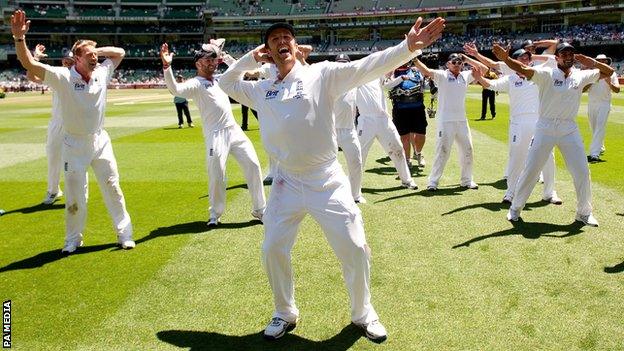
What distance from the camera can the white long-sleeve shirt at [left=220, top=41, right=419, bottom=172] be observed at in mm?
4375

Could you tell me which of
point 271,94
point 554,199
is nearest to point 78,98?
point 271,94

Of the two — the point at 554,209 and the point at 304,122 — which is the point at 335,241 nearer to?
the point at 304,122

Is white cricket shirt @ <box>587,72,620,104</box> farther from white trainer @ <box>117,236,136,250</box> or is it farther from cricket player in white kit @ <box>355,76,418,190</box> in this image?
white trainer @ <box>117,236,136,250</box>

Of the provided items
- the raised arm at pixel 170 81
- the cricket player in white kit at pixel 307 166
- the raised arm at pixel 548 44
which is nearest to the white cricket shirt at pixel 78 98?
the raised arm at pixel 170 81

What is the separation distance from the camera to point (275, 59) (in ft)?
15.0

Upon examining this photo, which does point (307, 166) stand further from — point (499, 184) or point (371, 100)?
point (499, 184)

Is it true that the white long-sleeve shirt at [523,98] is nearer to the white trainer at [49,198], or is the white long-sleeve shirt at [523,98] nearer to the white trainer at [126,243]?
the white trainer at [126,243]

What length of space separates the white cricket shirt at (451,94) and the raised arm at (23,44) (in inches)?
264

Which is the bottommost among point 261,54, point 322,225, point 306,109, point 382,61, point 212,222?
point 212,222

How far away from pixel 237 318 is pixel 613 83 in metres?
9.84

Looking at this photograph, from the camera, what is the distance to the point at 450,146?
33.4 ft

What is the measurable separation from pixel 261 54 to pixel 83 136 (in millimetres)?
3137

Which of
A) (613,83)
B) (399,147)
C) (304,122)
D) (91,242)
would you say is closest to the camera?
(304,122)

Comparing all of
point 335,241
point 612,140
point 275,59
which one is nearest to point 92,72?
point 275,59
